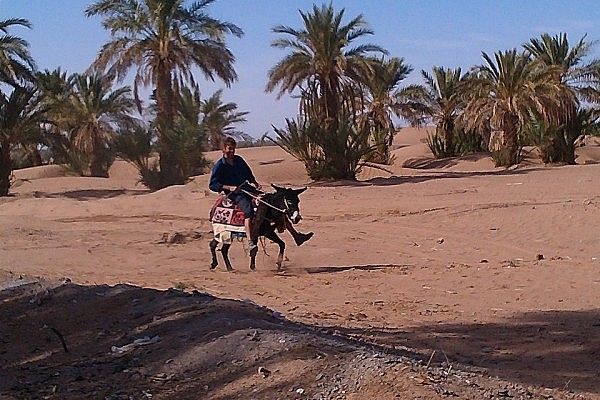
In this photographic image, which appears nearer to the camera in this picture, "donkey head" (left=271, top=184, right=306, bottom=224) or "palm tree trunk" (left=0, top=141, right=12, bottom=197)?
"donkey head" (left=271, top=184, right=306, bottom=224)

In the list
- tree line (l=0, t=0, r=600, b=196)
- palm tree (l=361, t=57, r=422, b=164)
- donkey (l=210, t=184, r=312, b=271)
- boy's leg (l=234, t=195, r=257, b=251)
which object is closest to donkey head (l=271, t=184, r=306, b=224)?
donkey (l=210, t=184, r=312, b=271)

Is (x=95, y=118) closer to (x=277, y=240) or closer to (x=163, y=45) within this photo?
(x=163, y=45)

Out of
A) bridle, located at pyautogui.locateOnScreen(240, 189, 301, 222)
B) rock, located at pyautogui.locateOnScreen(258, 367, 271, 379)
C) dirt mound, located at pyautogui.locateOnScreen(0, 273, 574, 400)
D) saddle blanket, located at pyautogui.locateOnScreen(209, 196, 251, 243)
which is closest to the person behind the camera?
dirt mound, located at pyautogui.locateOnScreen(0, 273, 574, 400)

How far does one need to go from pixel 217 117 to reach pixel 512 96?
2347 centimetres

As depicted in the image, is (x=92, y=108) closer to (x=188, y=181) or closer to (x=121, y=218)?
(x=188, y=181)

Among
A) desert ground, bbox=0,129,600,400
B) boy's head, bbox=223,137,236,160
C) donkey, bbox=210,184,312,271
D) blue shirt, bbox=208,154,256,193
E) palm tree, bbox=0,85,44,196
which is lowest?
desert ground, bbox=0,129,600,400

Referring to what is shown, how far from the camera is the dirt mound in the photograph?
5.35 meters

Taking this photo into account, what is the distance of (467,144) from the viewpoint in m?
45.3

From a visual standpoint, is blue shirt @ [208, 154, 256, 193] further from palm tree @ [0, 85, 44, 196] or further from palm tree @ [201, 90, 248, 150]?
palm tree @ [201, 90, 248, 150]

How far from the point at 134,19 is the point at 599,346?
27041mm

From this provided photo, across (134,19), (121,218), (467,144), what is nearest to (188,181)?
(134,19)

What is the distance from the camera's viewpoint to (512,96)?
118 feet

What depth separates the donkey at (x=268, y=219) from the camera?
11.9 meters

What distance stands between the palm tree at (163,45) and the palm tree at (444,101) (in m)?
15.1
